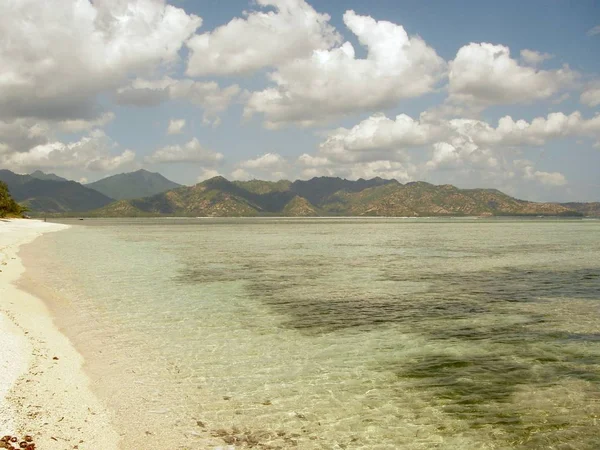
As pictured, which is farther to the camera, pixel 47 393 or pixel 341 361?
pixel 341 361

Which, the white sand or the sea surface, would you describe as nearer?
the white sand

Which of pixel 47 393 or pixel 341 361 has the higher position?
pixel 47 393

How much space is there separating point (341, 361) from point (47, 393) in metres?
10.9

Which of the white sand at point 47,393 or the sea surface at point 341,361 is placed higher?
the white sand at point 47,393

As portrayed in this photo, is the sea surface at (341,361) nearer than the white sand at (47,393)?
No

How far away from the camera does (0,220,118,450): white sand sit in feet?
35.9

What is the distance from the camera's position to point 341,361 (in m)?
18.2

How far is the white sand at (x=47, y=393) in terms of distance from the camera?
10953mm

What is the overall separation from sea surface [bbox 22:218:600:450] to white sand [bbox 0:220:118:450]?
634mm

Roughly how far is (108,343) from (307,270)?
30.4m

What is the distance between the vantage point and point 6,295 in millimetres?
29000

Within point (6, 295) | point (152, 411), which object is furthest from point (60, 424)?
point (6, 295)

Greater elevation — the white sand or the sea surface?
the white sand

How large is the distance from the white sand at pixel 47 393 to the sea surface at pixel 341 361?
0.63 meters
